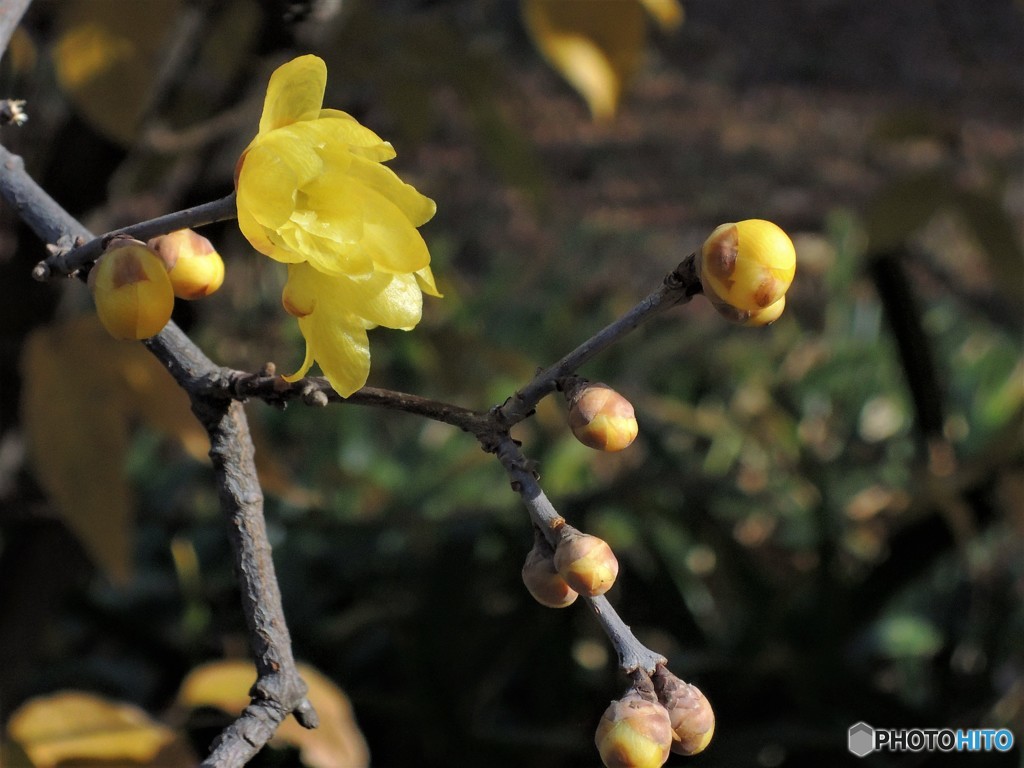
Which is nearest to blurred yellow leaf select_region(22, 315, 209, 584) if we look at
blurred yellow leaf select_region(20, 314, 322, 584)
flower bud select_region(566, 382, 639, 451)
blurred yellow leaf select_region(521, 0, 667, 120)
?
blurred yellow leaf select_region(20, 314, 322, 584)

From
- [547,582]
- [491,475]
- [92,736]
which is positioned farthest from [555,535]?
[491,475]

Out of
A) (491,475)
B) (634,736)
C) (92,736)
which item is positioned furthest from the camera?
(491,475)

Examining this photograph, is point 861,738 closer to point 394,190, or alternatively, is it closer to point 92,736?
point 92,736

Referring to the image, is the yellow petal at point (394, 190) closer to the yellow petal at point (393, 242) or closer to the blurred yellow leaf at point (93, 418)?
the yellow petal at point (393, 242)

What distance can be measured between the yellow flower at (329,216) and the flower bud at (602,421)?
5 cm

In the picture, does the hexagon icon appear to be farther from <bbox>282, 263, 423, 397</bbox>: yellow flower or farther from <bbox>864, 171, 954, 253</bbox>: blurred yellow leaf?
<bbox>282, 263, 423, 397</bbox>: yellow flower

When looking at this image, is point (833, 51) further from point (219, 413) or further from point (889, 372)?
point (219, 413)

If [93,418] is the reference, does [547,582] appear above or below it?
above

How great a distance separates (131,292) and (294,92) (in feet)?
0.20

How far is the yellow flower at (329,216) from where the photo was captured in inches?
10.2

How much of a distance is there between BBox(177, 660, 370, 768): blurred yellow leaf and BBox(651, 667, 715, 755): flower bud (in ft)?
1.26

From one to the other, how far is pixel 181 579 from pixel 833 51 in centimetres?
311

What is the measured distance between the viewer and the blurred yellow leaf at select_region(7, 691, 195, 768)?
559 millimetres

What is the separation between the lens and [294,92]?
0.88 feet
